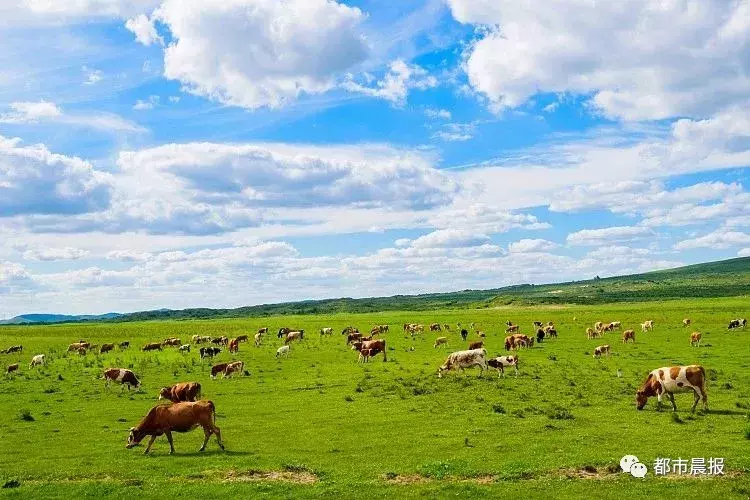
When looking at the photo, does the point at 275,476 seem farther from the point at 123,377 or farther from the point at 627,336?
the point at 627,336

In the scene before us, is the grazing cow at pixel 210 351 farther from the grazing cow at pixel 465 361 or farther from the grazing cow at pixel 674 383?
the grazing cow at pixel 674 383

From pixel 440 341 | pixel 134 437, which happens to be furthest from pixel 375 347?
pixel 134 437

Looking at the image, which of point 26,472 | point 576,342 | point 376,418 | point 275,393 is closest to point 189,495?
point 26,472

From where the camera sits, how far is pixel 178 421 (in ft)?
68.8

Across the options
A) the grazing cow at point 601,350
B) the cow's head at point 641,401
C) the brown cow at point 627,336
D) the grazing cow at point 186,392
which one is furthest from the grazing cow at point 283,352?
the cow's head at point 641,401

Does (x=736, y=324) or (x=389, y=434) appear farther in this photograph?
(x=736, y=324)

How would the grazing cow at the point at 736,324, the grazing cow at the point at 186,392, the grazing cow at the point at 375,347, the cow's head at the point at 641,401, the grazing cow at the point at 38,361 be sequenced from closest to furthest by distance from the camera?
1. the cow's head at the point at 641,401
2. the grazing cow at the point at 186,392
3. the grazing cow at the point at 375,347
4. the grazing cow at the point at 38,361
5. the grazing cow at the point at 736,324

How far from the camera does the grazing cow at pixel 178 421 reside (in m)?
21.0

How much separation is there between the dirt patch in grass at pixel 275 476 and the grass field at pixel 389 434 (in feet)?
0.19

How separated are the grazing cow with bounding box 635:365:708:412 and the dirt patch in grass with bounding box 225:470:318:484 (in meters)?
15.8

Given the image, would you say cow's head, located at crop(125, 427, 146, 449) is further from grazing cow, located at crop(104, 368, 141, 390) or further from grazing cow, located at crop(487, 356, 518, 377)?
grazing cow, located at crop(487, 356, 518, 377)

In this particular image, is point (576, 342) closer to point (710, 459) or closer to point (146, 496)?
point (710, 459)

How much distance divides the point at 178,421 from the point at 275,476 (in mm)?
5245

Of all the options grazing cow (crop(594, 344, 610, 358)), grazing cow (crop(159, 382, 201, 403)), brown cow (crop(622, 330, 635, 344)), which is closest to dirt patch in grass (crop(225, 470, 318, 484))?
grazing cow (crop(159, 382, 201, 403))
